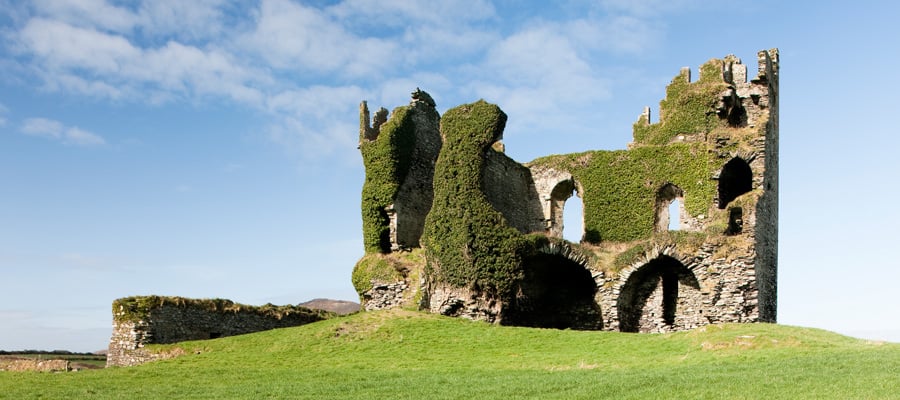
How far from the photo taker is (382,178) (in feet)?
132

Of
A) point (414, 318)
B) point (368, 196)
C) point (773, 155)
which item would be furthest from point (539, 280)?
point (773, 155)

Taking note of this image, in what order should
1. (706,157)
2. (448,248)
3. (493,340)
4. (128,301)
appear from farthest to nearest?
(706,157) → (448,248) → (128,301) → (493,340)

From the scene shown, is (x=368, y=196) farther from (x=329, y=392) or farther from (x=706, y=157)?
(x=329, y=392)

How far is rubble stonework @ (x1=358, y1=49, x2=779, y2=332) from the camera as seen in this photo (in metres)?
34.2

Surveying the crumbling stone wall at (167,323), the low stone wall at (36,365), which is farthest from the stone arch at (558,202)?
the low stone wall at (36,365)

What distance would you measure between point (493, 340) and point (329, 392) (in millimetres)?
10431

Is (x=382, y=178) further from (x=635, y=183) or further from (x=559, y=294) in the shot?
(x=635, y=183)

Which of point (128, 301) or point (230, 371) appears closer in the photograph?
point (230, 371)

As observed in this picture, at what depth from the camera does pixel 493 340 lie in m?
29.3

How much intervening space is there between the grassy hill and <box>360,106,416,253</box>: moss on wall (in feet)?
24.0

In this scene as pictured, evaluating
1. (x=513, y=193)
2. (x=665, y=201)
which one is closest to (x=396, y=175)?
(x=513, y=193)

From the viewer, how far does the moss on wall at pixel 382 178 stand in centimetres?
3997

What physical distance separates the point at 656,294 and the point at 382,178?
1305 centimetres

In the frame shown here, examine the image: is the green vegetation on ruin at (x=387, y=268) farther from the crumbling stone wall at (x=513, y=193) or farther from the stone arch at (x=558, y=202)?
the stone arch at (x=558, y=202)
